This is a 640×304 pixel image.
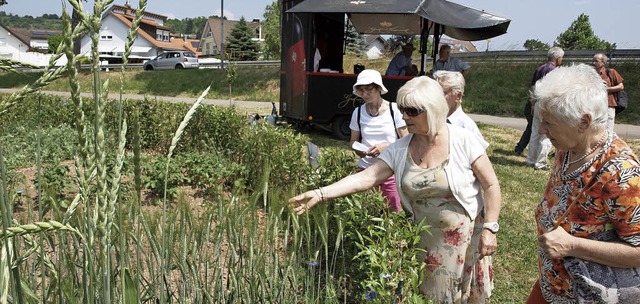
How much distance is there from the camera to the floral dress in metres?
2.61

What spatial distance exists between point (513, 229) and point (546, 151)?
3.05m

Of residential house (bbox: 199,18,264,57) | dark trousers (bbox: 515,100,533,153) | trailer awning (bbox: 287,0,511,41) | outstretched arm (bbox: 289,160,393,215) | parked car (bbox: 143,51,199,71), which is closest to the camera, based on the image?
outstretched arm (bbox: 289,160,393,215)

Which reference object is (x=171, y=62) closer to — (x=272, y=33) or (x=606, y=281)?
(x=272, y=33)

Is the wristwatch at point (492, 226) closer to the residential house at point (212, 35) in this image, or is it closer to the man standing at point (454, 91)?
the man standing at point (454, 91)

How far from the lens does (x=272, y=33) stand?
43250 millimetres

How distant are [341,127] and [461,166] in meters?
7.70

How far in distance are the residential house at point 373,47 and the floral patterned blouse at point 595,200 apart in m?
9.30

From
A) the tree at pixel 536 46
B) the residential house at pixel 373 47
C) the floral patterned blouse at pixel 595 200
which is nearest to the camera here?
the floral patterned blouse at pixel 595 200

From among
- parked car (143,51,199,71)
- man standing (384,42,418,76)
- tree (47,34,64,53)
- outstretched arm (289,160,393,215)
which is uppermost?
parked car (143,51,199,71)

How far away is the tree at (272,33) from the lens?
43322 mm

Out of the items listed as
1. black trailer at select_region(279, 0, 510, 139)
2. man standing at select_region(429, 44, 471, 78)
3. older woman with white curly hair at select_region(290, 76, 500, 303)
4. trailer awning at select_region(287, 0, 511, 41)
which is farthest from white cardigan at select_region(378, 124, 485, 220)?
man standing at select_region(429, 44, 471, 78)

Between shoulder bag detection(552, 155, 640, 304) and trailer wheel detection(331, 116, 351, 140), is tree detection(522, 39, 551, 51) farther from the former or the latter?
shoulder bag detection(552, 155, 640, 304)

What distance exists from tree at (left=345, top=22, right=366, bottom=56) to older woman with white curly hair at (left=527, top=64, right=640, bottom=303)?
9.23m

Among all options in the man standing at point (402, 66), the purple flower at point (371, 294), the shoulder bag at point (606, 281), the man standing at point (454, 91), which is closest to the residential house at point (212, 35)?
the man standing at point (402, 66)
